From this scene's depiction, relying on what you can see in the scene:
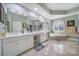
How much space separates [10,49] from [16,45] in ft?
1.08

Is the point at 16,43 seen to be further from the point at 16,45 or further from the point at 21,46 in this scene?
the point at 21,46

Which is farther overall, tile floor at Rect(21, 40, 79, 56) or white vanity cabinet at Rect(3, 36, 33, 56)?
tile floor at Rect(21, 40, 79, 56)

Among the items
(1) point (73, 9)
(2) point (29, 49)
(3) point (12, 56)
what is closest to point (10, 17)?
(3) point (12, 56)

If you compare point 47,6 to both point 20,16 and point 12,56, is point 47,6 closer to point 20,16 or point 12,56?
point 20,16

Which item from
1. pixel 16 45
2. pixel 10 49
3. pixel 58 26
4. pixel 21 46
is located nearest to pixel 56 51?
pixel 58 26

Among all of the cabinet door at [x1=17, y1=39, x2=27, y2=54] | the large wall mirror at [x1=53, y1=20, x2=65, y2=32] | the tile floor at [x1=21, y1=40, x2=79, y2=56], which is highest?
the large wall mirror at [x1=53, y1=20, x2=65, y2=32]

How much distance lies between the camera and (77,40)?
6023mm

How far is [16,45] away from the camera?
3.38 metres

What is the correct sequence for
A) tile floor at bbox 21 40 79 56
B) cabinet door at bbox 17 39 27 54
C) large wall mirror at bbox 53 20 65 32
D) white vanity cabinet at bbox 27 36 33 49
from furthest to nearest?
1. large wall mirror at bbox 53 20 65 32
2. white vanity cabinet at bbox 27 36 33 49
3. tile floor at bbox 21 40 79 56
4. cabinet door at bbox 17 39 27 54

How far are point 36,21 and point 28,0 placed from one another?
1.44 meters

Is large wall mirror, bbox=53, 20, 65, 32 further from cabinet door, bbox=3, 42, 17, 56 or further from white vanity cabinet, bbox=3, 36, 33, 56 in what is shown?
cabinet door, bbox=3, 42, 17, 56

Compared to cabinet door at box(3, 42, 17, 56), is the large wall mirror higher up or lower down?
higher up

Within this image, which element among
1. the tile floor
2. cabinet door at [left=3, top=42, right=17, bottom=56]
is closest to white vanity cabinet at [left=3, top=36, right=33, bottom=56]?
cabinet door at [left=3, top=42, right=17, bottom=56]

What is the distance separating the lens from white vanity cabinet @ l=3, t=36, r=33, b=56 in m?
2.92
